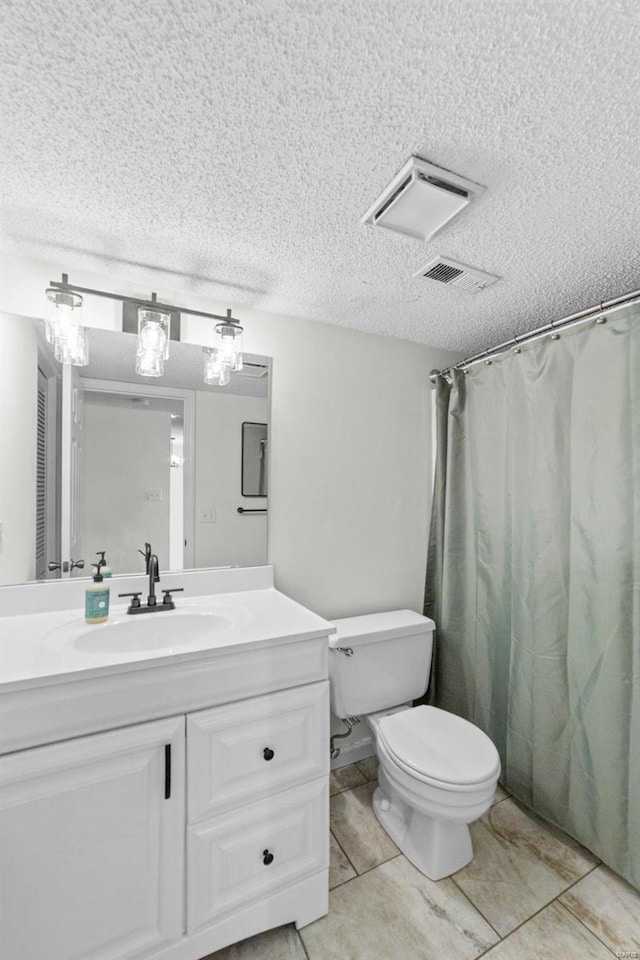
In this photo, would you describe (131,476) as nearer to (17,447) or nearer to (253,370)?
(17,447)

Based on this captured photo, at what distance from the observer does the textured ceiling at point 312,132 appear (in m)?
0.68

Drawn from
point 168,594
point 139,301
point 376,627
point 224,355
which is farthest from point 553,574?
point 139,301

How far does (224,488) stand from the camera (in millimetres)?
1721

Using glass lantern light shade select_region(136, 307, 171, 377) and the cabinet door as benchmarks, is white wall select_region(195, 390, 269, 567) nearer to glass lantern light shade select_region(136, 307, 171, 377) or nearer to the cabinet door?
glass lantern light shade select_region(136, 307, 171, 377)

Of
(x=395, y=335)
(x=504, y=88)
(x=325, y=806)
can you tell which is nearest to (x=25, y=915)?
(x=325, y=806)

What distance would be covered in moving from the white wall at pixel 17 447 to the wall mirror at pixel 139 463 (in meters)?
0.01

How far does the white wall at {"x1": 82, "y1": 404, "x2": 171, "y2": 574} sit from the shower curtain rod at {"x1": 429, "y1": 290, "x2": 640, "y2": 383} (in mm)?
1437

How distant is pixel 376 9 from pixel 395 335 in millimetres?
1431

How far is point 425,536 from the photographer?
7.18 ft

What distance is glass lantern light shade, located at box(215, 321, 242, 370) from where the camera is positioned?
1629 mm

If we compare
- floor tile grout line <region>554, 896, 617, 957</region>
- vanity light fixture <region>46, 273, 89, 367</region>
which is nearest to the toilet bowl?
floor tile grout line <region>554, 896, 617, 957</region>

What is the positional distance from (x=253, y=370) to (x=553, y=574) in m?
1.49

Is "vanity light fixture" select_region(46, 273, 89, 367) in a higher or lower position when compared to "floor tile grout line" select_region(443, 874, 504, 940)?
higher

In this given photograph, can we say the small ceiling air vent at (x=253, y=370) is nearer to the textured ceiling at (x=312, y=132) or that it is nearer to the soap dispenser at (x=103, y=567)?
the textured ceiling at (x=312, y=132)
